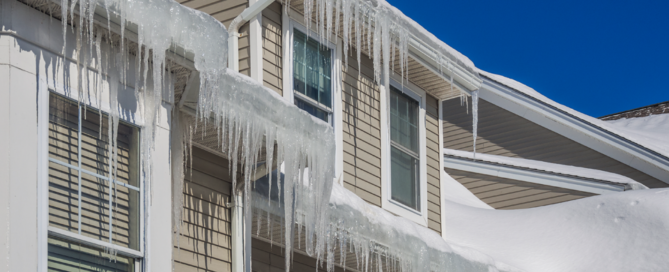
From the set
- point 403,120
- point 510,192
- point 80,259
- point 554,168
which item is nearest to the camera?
point 80,259

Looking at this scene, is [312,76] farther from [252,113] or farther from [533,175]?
[533,175]

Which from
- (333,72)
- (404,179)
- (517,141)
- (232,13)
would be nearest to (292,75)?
(333,72)

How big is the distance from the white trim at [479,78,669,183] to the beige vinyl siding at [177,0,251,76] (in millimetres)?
9020

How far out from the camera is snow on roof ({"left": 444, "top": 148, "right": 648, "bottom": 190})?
52.4ft

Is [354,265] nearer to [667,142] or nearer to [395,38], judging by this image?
[395,38]

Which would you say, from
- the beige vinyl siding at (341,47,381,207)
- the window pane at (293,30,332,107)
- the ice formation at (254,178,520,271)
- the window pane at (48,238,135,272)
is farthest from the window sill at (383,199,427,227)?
the window pane at (48,238,135,272)

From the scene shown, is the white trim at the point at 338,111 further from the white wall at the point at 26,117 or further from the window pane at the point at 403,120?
the white wall at the point at 26,117

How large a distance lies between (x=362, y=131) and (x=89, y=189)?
498cm

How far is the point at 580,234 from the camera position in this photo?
41.1ft

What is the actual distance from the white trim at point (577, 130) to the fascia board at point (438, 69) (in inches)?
230

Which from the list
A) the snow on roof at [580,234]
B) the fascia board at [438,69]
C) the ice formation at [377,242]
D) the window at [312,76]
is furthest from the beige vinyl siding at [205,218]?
the snow on roof at [580,234]

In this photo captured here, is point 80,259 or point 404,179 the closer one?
point 80,259

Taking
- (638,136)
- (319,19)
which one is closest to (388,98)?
(319,19)

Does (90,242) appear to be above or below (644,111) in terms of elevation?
below
